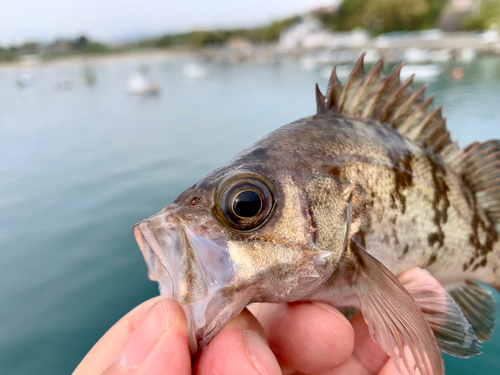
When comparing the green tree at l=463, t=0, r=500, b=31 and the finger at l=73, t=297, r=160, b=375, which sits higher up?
the green tree at l=463, t=0, r=500, b=31

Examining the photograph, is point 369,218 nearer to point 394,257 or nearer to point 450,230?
point 394,257

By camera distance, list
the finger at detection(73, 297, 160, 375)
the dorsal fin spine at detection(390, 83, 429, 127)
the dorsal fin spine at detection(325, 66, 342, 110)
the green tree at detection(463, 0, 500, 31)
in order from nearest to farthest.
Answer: the finger at detection(73, 297, 160, 375)
the dorsal fin spine at detection(325, 66, 342, 110)
the dorsal fin spine at detection(390, 83, 429, 127)
the green tree at detection(463, 0, 500, 31)

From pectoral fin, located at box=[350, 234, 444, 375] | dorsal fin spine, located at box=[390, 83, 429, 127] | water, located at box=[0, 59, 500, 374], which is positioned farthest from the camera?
water, located at box=[0, 59, 500, 374]

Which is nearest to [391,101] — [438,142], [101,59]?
[438,142]

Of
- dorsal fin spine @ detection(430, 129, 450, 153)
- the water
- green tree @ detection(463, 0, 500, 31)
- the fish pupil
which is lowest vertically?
the water

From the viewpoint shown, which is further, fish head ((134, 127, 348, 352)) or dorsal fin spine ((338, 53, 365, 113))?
dorsal fin spine ((338, 53, 365, 113))

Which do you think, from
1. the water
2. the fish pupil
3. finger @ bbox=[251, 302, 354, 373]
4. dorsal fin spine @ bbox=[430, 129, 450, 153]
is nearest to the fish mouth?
the fish pupil

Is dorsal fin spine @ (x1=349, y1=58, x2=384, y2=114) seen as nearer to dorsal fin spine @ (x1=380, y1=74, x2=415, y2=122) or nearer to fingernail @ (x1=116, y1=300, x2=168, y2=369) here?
dorsal fin spine @ (x1=380, y1=74, x2=415, y2=122)

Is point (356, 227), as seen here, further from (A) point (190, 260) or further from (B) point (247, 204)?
(A) point (190, 260)
